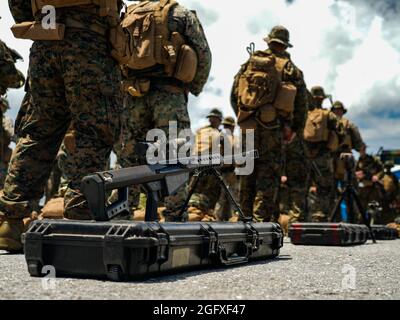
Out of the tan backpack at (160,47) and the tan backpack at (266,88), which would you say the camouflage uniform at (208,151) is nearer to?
the tan backpack at (266,88)

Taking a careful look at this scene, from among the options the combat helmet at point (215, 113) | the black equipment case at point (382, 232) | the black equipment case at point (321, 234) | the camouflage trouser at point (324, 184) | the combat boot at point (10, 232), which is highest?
the combat helmet at point (215, 113)

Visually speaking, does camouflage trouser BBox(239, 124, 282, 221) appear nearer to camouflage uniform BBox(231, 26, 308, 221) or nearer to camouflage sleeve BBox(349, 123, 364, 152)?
camouflage uniform BBox(231, 26, 308, 221)

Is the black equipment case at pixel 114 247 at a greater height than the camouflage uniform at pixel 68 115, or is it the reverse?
the camouflage uniform at pixel 68 115

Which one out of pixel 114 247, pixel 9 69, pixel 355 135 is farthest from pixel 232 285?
pixel 355 135

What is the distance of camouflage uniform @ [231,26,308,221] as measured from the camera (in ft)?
23.4

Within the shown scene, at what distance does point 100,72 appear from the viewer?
13.2 feet

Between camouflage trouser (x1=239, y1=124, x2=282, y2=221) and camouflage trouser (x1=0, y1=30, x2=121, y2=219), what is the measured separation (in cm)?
337

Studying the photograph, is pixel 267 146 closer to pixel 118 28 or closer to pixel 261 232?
pixel 261 232

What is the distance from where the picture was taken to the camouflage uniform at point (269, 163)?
712 cm

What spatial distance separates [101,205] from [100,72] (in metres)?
1.34

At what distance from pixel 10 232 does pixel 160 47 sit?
253 cm

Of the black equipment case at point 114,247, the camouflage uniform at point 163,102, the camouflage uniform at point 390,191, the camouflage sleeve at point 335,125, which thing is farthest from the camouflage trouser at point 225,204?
the black equipment case at point 114,247

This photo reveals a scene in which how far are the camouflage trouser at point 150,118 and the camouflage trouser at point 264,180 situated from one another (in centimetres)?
163
